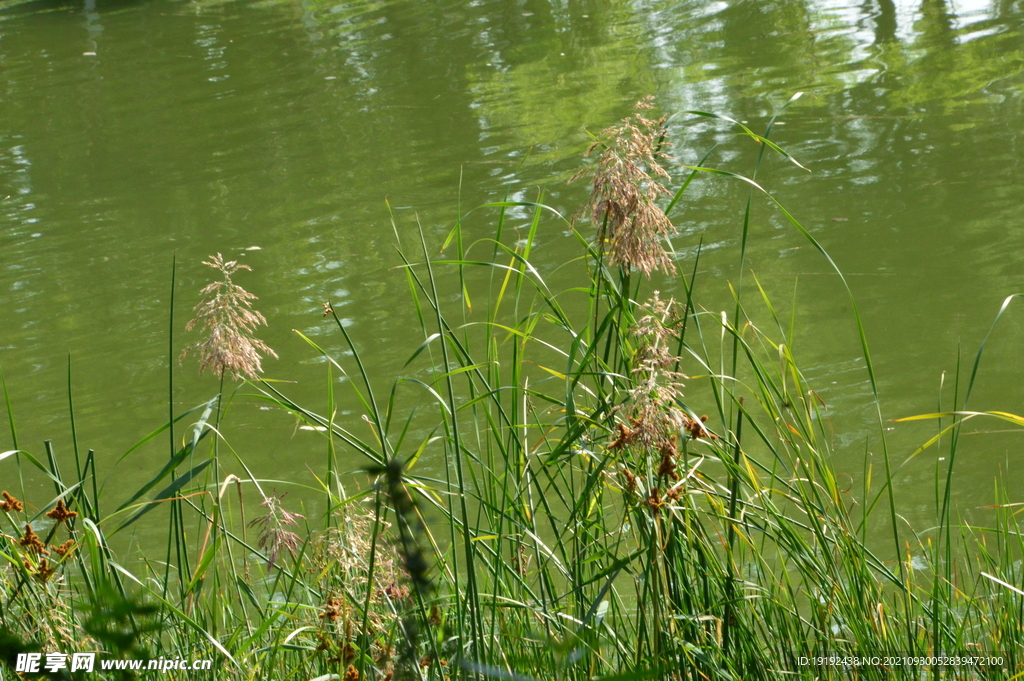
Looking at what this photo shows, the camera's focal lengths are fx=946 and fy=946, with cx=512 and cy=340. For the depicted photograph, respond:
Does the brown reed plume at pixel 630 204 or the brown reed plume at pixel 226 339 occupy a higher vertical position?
the brown reed plume at pixel 630 204

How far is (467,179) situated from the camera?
6121 mm

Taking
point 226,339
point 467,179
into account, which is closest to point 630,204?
point 226,339

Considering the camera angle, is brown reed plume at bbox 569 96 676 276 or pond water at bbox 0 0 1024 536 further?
pond water at bbox 0 0 1024 536

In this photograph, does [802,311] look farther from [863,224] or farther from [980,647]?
[980,647]

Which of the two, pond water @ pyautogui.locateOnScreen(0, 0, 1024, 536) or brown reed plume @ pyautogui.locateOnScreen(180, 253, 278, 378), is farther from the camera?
pond water @ pyautogui.locateOnScreen(0, 0, 1024, 536)

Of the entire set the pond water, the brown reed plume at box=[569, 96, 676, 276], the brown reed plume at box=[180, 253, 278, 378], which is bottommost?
the pond water

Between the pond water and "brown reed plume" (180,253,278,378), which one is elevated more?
"brown reed plume" (180,253,278,378)

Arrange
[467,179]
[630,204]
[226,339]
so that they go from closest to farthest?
[630,204], [226,339], [467,179]

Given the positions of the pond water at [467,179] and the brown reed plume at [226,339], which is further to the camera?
the pond water at [467,179]

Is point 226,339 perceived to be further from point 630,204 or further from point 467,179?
point 467,179

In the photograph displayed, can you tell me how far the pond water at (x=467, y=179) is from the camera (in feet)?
12.9

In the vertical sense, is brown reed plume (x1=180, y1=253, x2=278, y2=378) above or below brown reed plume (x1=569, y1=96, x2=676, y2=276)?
below

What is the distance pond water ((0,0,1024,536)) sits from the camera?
155 inches

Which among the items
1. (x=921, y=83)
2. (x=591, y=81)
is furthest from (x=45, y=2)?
(x=921, y=83)
